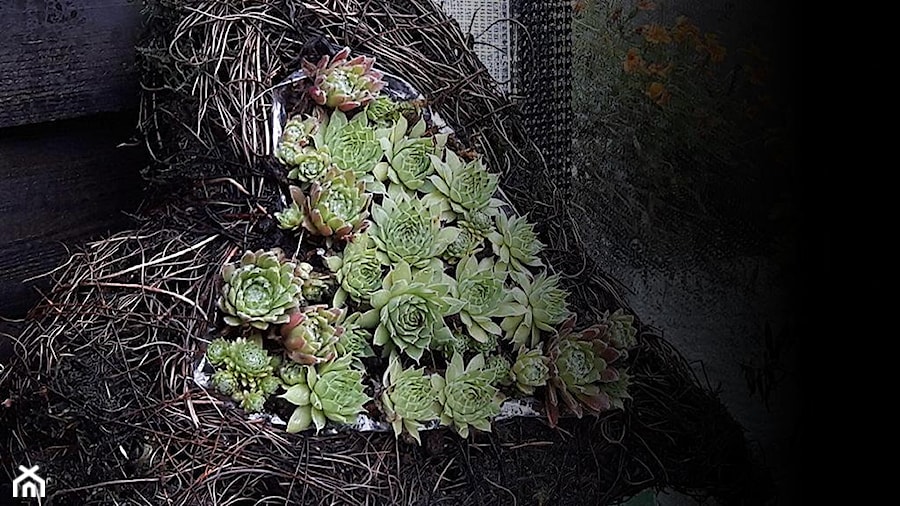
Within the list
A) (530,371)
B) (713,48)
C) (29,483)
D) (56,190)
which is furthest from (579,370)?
(56,190)

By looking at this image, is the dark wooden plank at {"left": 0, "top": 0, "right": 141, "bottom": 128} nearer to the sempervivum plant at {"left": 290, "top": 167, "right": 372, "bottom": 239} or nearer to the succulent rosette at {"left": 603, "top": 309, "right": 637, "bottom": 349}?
the sempervivum plant at {"left": 290, "top": 167, "right": 372, "bottom": 239}

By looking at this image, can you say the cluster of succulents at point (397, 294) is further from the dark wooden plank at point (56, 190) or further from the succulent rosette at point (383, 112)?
the dark wooden plank at point (56, 190)

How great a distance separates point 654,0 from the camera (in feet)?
2.16

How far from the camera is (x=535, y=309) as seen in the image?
62 centimetres

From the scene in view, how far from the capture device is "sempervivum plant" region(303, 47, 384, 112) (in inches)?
24.5

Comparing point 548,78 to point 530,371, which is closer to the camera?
point 530,371

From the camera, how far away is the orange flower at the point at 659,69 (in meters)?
0.66

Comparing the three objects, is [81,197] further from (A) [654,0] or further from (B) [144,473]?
(A) [654,0]

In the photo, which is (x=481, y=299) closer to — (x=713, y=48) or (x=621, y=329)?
(x=621, y=329)

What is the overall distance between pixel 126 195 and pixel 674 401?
506 millimetres

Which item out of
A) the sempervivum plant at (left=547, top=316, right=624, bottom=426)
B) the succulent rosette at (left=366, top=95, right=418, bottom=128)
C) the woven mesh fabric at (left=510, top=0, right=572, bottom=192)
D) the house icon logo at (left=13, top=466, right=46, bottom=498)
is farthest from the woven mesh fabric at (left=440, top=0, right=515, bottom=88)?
the house icon logo at (left=13, top=466, right=46, bottom=498)

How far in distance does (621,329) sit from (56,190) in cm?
49

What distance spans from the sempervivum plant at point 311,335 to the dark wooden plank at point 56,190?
30 centimetres

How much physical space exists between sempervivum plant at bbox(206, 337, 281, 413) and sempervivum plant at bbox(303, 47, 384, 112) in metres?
0.18
